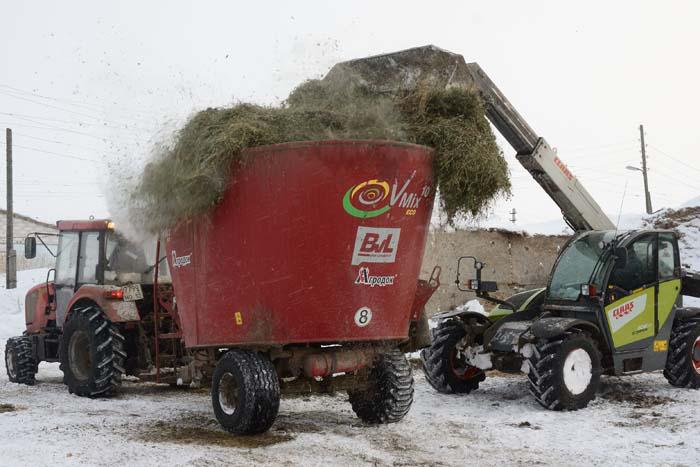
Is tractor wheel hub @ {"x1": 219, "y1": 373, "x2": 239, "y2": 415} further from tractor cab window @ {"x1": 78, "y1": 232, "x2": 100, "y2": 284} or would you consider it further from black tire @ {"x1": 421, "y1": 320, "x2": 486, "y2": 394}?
tractor cab window @ {"x1": 78, "y1": 232, "x2": 100, "y2": 284}

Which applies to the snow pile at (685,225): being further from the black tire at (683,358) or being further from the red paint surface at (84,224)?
the red paint surface at (84,224)

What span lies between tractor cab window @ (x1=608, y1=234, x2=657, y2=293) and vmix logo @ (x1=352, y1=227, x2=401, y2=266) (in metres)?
3.49

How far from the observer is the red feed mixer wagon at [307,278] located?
21.3ft

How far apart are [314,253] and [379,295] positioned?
0.72 meters

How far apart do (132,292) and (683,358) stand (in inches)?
261

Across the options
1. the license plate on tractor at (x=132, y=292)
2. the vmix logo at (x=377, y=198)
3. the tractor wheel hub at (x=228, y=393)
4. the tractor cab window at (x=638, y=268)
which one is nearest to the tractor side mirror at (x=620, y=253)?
the tractor cab window at (x=638, y=268)

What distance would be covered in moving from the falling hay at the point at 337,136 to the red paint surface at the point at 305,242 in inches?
6.1

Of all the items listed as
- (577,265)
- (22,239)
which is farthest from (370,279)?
(22,239)

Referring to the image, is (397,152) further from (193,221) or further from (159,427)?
(159,427)

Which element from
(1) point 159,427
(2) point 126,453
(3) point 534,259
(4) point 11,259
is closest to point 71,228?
(1) point 159,427

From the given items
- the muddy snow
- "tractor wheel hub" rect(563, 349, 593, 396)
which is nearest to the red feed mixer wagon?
the muddy snow

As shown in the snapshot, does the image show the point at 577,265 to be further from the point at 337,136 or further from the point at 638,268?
the point at 337,136

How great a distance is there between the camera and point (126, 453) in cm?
611

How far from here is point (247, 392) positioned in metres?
A: 6.50
